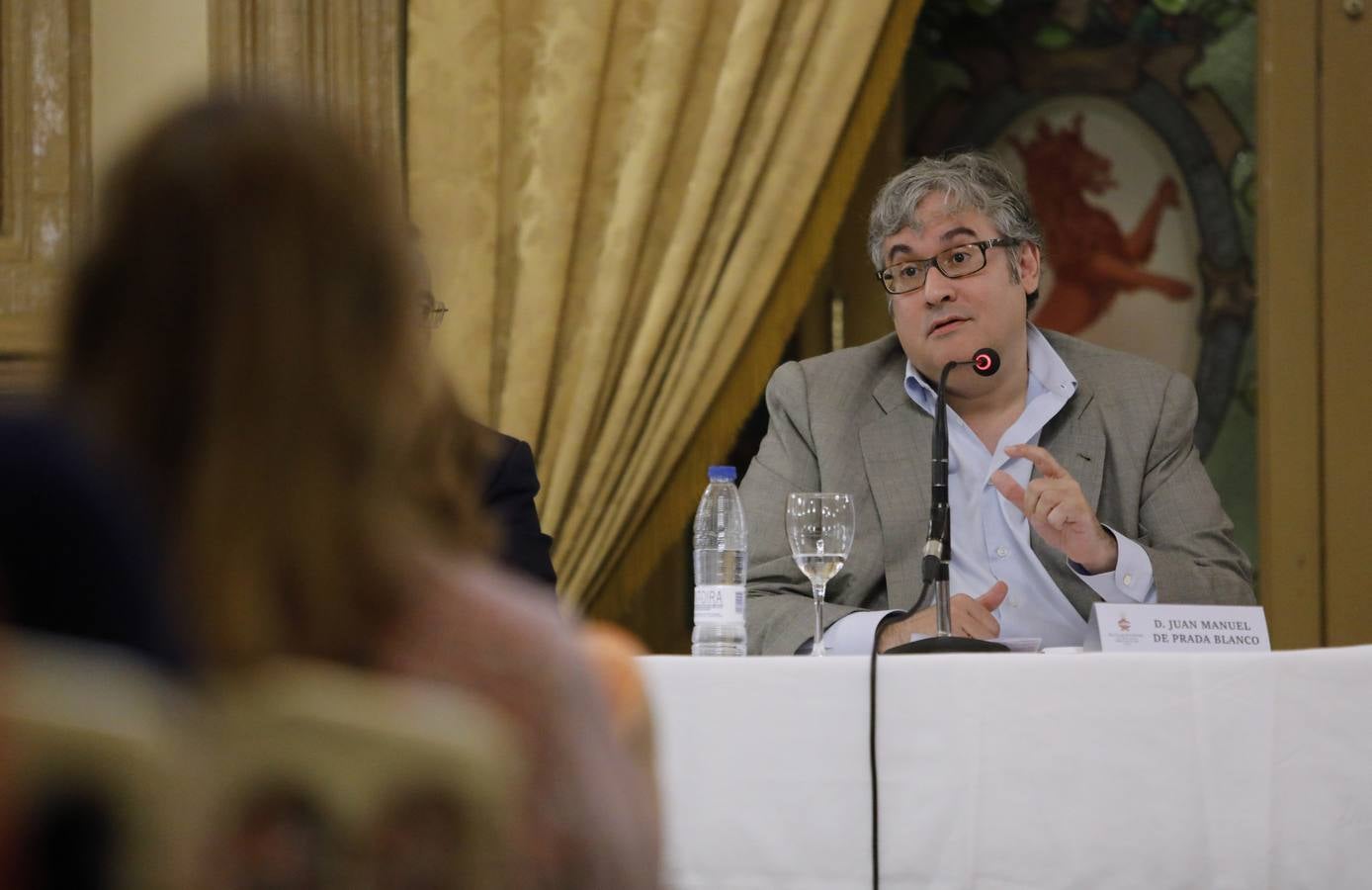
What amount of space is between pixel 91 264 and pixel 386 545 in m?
0.18

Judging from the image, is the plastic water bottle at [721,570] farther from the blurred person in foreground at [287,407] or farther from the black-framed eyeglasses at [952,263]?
the blurred person in foreground at [287,407]

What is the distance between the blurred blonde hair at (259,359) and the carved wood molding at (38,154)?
2.84m

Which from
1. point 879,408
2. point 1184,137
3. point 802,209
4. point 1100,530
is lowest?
point 1100,530

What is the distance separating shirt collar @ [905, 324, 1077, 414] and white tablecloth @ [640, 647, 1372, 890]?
3.23 feet

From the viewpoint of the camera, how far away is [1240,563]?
246cm

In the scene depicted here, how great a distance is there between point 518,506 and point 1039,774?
4.02 feet

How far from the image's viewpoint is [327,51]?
338 centimetres

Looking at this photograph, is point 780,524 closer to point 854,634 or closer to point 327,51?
point 854,634

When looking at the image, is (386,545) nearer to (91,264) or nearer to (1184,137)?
(91,264)

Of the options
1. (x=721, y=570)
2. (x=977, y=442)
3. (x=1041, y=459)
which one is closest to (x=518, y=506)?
(x=721, y=570)

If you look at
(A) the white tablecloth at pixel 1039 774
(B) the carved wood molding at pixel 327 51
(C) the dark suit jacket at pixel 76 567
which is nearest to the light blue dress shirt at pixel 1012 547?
(A) the white tablecloth at pixel 1039 774

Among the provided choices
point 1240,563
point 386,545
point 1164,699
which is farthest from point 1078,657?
point 386,545

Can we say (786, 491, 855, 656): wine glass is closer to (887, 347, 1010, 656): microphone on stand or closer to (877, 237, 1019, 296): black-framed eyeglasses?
(887, 347, 1010, 656): microphone on stand

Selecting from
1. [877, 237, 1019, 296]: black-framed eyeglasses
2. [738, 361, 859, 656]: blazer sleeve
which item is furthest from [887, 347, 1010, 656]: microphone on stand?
[877, 237, 1019, 296]: black-framed eyeglasses
